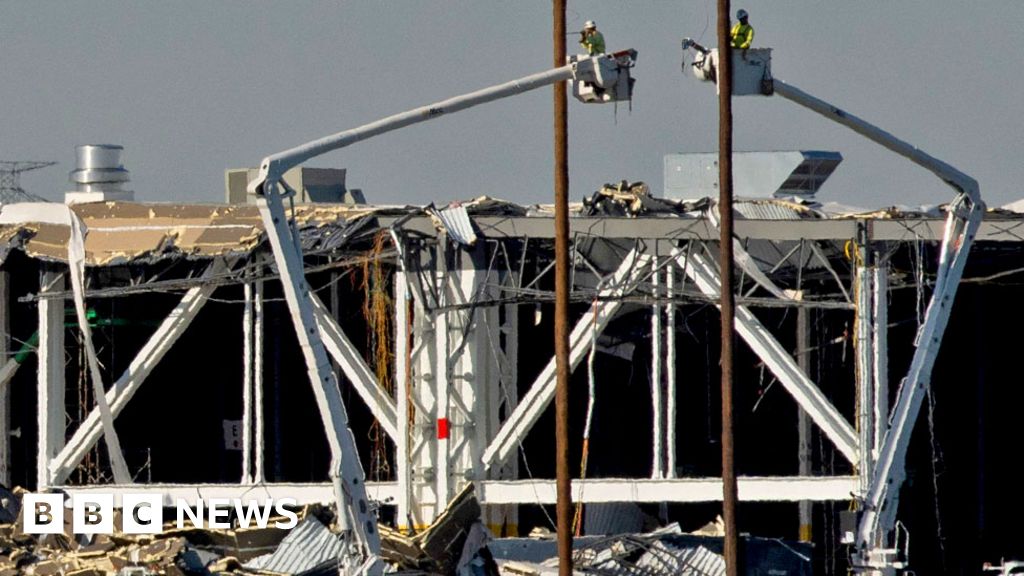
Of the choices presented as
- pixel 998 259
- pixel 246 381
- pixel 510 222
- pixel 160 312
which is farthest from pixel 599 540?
pixel 160 312

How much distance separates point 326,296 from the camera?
4209cm

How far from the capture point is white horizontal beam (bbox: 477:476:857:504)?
110ft

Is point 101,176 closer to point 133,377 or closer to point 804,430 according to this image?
point 133,377

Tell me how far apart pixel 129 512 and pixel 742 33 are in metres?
14.1

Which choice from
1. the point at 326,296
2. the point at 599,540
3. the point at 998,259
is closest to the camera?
the point at 599,540

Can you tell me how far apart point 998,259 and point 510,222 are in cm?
923

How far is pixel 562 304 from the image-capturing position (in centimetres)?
2852

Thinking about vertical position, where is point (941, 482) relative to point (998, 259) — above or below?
below

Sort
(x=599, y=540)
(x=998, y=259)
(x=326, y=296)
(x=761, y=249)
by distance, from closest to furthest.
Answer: (x=599, y=540) → (x=761, y=249) → (x=998, y=259) → (x=326, y=296)

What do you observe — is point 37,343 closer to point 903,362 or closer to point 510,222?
point 510,222

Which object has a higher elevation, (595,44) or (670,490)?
(595,44)

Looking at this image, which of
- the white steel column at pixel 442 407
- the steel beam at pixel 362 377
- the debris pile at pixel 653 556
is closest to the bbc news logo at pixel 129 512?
the steel beam at pixel 362 377

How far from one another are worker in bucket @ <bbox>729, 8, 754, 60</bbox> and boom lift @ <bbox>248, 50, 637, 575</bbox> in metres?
2.21

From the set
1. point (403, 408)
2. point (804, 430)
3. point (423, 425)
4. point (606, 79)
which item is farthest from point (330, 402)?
point (804, 430)
